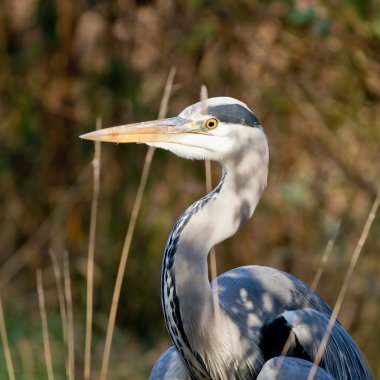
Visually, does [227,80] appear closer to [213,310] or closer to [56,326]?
[56,326]

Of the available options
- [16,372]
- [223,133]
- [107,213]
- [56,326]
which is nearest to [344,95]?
[107,213]

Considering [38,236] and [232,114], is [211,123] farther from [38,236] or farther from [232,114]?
[38,236]

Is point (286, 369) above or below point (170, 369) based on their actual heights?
above

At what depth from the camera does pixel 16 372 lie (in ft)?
14.8

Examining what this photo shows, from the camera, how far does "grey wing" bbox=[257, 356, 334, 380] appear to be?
8.70 feet

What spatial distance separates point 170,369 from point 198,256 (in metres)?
0.50

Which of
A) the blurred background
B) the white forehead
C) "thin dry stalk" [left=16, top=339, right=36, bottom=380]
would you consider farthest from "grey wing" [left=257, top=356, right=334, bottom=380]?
the blurred background

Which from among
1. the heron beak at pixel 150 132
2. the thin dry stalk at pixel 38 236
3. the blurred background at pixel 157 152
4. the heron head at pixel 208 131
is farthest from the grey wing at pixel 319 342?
the thin dry stalk at pixel 38 236

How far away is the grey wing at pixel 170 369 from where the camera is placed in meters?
3.02

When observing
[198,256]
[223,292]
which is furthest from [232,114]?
[223,292]

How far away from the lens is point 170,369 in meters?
3.06

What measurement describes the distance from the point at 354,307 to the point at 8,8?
8.79ft

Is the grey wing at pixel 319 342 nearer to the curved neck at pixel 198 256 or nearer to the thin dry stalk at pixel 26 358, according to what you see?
the curved neck at pixel 198 256

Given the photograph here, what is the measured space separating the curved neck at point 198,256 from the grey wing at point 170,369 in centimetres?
16
